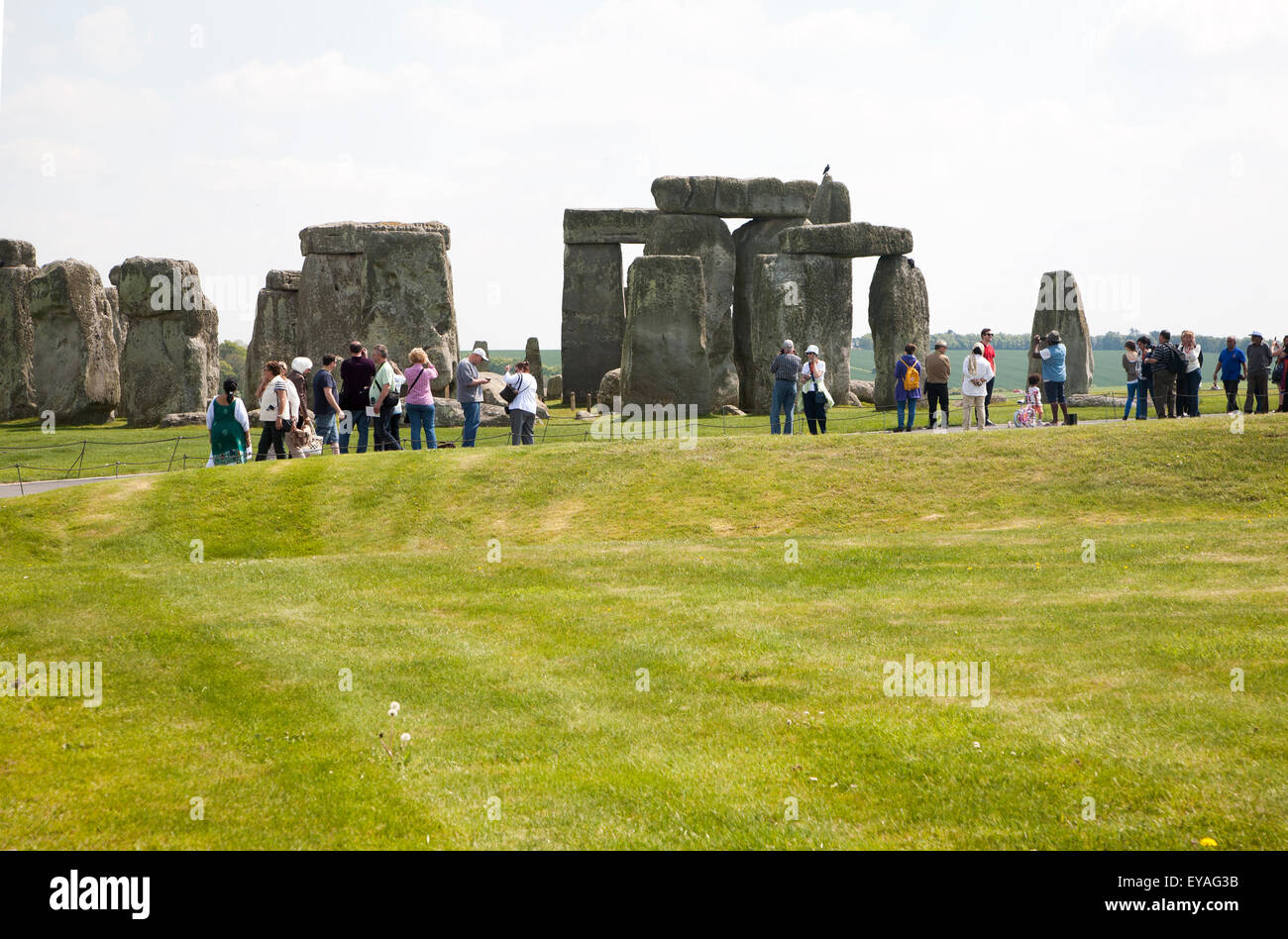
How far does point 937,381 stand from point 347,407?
9855 mm

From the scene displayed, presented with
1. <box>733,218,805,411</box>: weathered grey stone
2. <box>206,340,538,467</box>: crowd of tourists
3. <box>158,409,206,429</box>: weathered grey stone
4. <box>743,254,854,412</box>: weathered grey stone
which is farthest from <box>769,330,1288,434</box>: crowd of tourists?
<box>158,409,206,429</box>: weathered grey stone

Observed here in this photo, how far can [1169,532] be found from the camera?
14617mm

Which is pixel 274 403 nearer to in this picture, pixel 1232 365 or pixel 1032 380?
pixel 1032 380

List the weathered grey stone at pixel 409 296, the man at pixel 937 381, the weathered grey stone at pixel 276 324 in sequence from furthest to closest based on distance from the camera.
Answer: the weathered grey stone at pixel 276 324 < the weathered grey stone at pixel 409 296 < the man at pixel 937 381

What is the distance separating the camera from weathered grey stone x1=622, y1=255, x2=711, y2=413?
28750mm

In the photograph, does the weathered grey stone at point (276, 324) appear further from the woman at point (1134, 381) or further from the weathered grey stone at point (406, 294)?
the woman at point (1134, 381)

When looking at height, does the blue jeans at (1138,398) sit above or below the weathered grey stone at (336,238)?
below

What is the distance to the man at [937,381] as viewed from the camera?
74.9ft

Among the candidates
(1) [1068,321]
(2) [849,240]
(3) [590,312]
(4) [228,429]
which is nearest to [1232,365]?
(2) [849,240]

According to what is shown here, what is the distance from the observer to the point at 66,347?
3466 cm

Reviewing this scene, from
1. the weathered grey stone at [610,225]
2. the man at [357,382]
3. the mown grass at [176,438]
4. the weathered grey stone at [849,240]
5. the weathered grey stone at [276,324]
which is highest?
the weathered grey stone at [610,225]

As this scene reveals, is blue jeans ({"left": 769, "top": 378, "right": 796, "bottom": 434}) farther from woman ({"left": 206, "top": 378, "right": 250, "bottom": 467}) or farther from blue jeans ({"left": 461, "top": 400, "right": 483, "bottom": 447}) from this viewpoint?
woman ({"left": 206, "top": 378, "right": 250, "bottom": 467})

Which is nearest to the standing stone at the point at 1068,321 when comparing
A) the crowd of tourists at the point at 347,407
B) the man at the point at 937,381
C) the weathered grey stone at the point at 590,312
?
the weathered grey stone at the point at 590,312
